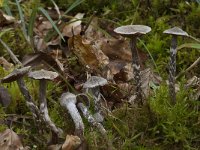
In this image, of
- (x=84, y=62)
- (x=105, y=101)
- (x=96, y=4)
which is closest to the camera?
(x=105, y=101)

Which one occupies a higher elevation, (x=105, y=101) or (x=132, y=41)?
(x=132, y=41)

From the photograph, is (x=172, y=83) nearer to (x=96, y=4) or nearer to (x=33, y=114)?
(x=33, y=114)

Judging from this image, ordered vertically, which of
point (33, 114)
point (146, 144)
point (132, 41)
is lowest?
point (146, 144)

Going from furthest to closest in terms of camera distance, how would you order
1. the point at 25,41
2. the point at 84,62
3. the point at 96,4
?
the point at 96,4, the point at 25,41, the point at 84,62

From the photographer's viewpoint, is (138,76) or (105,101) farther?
(105,101)

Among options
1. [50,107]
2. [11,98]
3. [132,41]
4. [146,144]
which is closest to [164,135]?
[146,144]

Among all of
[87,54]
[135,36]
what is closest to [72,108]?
[135,36]
